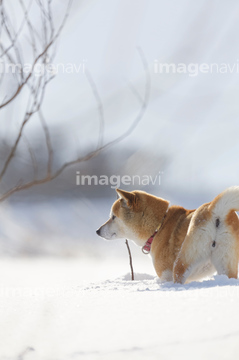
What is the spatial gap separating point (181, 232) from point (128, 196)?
806 mm

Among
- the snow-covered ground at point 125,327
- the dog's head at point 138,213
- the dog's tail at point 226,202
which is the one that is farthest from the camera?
the dog's head at point 138,213

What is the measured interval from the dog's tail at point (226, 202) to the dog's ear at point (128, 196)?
51.4 inches

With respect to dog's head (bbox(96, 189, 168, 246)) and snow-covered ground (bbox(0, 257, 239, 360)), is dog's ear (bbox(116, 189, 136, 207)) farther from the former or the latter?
snow-covered ground (bbox(0, 257, 239, 360))

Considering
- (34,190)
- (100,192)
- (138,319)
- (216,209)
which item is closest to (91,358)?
(138,319)

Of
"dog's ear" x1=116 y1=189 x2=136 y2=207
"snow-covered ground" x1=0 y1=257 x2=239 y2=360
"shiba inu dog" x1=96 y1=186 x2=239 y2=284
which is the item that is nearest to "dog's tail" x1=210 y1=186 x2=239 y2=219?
"shiba inu dog" x1=96 y1=186 x2=239 y2=284

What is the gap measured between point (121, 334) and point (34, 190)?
1631 millimetres

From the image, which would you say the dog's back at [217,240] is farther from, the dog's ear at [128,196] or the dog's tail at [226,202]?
the dog's ear at [128,196]

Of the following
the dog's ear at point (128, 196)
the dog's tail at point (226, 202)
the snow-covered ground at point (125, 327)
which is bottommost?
the snow-covered ground at point (125, 327)

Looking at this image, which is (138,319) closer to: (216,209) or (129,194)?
(216,209)

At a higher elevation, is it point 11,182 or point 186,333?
point 11,182

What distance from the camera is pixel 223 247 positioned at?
3.41 metres

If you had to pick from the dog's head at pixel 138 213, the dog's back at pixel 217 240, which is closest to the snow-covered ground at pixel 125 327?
the dog's back at pixel 217 240

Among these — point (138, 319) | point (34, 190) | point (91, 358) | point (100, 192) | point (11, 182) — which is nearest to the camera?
point (91, 358)

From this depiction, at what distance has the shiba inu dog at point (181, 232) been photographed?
11.2 ft
